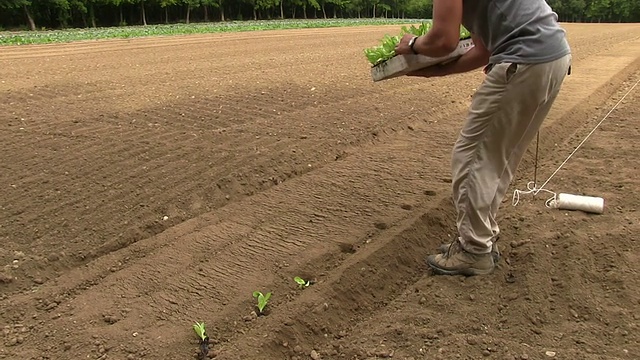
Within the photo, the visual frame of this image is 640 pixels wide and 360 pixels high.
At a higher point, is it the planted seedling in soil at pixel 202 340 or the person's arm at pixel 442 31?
the person's arm at pixel 442 31

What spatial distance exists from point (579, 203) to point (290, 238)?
2276mm

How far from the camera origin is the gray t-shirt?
273 centimetres

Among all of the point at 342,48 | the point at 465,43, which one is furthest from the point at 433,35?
the point at 342,48

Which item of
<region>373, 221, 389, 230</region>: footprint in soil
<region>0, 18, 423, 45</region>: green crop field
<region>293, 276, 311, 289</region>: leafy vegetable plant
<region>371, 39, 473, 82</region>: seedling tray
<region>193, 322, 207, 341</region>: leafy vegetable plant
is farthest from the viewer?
<region>0, 18, 423, 45</region>: green crop field

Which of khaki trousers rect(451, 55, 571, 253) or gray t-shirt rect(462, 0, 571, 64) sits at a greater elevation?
gray t-shirt rect(462, 0, 571, 64)

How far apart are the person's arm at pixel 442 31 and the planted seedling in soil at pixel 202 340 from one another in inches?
75.2

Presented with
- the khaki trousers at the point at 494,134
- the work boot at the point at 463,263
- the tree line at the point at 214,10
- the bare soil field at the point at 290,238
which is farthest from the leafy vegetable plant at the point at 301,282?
the tree line at the point at 214,10

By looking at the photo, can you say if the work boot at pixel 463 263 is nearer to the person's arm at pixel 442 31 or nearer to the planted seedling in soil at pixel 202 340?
the person's arm at pixel 442 31

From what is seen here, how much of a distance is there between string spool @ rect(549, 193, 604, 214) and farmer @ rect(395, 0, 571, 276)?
1245mm

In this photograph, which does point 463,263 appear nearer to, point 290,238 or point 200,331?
point 290,238

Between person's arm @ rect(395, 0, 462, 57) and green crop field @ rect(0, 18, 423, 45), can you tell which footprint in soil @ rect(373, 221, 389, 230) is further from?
green crop field @ rect(0, 18, 423, 45)

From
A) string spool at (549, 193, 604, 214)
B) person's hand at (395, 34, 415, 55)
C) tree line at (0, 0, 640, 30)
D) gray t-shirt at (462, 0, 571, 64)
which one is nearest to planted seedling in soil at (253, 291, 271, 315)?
person's hand at (395, 34, 415, 55)

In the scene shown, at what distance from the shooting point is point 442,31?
8.99 feet

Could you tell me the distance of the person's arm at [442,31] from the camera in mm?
2650
